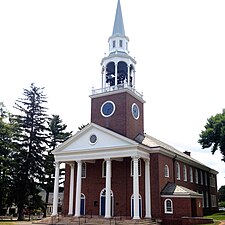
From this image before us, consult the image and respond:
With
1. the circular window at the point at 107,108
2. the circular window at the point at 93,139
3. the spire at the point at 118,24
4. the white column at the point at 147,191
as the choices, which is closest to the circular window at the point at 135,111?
the circular window at the point at 107,108

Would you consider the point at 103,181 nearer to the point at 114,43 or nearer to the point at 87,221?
the point at 87,221

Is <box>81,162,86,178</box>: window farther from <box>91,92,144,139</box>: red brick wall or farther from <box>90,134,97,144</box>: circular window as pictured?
<box>91,92,144,139</box>: red brick wall

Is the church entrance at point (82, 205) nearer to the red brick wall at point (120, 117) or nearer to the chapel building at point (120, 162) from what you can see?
the chapel building at point (120, 162)

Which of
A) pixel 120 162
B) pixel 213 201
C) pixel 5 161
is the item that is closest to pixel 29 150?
pixel 5 161

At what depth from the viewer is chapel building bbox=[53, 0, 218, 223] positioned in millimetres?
28734

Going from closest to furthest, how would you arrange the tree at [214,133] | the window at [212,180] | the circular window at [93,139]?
1. the circular window at [93,139]
2. the tree at [214,133]
3. the window at [212,180]

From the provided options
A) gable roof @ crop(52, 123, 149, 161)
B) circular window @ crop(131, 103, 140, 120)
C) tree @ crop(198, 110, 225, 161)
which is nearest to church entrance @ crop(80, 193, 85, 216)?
gable roof @ crop(52, 123, 149, 161)

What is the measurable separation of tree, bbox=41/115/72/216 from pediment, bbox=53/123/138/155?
12424 mm

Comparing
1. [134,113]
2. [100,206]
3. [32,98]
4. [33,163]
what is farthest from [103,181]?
[32,98]

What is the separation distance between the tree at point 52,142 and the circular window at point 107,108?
14.7 metres

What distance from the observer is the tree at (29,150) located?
40.1 m

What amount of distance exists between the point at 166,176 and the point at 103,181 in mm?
6779

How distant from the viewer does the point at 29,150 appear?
42.1 metres

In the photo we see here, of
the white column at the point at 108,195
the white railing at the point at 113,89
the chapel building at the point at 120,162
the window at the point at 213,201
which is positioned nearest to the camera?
the white column at the point at 108,195
